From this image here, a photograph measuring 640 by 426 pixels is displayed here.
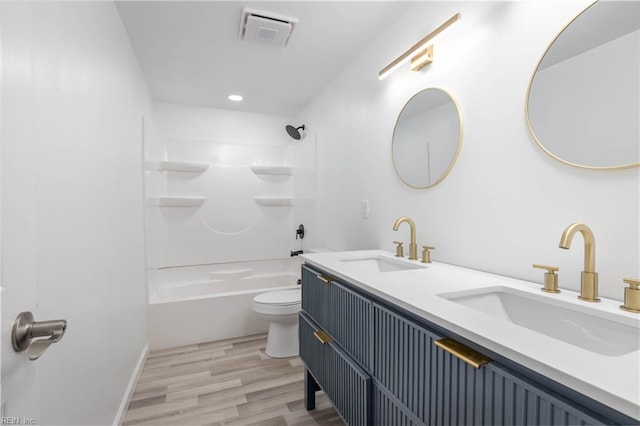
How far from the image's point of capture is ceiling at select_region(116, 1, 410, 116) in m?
1.74

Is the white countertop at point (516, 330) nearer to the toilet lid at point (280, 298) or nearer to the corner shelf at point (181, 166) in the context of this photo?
the toilet lid at point (280, 298)

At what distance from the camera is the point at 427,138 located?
1.62 meters

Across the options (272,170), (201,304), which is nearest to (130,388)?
(201,304)

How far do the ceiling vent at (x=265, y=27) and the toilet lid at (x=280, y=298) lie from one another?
6.36ft

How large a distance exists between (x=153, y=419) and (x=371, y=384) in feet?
4.63

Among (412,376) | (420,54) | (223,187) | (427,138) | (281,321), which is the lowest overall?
(281,321)

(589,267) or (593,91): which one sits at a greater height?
(593,91)

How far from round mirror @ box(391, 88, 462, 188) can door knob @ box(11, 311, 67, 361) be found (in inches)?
59.7

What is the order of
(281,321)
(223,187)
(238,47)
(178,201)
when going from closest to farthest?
(238,47), (281,321), (178,201), (223,187)

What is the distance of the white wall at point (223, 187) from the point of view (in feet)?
10.9

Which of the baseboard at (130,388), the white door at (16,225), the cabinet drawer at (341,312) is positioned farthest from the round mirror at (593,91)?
the baseboard at (130,388)

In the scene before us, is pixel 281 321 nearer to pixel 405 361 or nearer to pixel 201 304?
pixel 201 304

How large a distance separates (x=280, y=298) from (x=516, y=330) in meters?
2.07

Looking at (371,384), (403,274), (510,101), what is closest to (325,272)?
(403,274)
